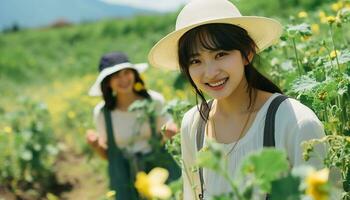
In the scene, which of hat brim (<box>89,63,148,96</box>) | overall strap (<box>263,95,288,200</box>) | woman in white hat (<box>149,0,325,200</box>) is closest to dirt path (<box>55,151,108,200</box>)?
hat brim (<box>89,63,148,96</box>)

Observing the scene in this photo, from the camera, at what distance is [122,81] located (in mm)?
3561

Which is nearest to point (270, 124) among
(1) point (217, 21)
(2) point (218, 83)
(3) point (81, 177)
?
(2) point (218, 83)

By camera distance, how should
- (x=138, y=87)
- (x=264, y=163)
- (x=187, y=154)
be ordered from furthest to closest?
(x=138, y=87)
(x=187, y=154)
(x=264, y=163)

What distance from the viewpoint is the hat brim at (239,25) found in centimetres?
178

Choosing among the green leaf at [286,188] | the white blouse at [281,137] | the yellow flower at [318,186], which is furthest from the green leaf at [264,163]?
the white blouse at [281,137]

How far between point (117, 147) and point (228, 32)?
1951 mm

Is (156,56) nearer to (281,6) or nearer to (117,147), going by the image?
(117,147)

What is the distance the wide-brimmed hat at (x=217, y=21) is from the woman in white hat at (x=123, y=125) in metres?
1.54

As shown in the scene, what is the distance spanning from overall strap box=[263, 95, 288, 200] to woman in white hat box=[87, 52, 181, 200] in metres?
1.80

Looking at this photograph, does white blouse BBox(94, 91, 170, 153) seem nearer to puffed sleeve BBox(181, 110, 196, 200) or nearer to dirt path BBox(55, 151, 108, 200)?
dirt path BBox(55, 151, 108, 200)

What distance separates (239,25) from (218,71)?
0.18 meters

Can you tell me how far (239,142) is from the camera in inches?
68.6

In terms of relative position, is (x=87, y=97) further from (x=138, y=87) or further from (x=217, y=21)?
(x=217, y=21)

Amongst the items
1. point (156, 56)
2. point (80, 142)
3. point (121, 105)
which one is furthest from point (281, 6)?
point (156, 56)
